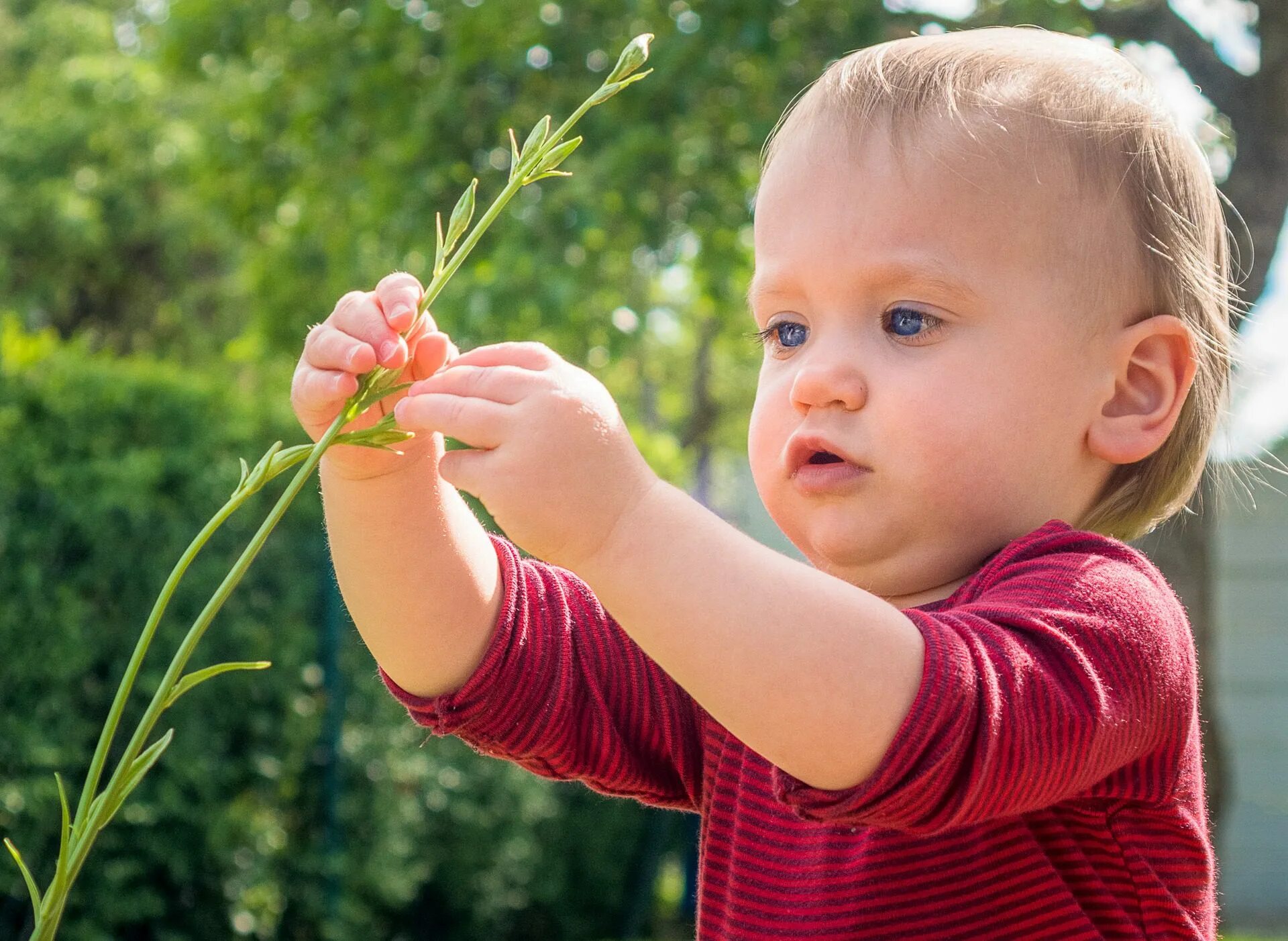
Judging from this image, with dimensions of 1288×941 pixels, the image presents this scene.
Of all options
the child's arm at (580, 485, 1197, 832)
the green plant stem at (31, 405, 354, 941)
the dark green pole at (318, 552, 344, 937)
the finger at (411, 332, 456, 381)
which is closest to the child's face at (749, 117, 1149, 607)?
the child's arm at (580, 485, 1197, 832)

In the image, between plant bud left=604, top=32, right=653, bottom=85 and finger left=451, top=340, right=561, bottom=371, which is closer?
plant bud left=604, top=32, right=653, bottom=85

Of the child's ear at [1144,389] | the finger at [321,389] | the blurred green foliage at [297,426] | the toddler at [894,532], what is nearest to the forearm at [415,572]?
the toddler at [894,532]

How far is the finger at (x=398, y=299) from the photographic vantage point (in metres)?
1.10

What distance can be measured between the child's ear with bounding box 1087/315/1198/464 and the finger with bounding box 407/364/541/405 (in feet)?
2.24

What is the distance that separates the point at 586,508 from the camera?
1036 mm

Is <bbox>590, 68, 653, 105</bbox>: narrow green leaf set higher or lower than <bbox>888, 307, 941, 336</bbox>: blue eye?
higher

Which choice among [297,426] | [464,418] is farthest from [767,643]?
[297,426]

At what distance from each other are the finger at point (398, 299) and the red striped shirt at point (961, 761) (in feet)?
1.48

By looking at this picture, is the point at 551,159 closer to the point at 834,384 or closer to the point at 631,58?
the point at 631,58

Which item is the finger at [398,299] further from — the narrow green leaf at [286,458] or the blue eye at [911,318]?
the blue eye at [911,318]

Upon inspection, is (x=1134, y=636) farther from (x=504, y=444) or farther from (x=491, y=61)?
(x=491, y=61)

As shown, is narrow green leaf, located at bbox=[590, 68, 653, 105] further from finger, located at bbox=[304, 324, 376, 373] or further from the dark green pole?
the dark green pole

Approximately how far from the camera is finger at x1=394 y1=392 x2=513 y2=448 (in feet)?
3.41

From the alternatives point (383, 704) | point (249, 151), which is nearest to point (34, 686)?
point (383, 704)
